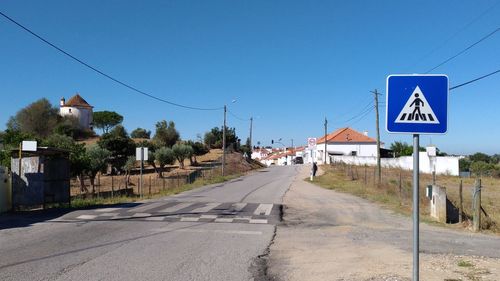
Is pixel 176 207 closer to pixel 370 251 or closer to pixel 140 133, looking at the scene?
pixel 370 251

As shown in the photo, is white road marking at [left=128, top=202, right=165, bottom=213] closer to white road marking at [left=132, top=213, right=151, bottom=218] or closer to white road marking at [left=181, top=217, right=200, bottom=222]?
white road marking at [left=132, top=213, right=151, bottom=218]

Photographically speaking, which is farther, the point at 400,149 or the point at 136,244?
the point at 400,149

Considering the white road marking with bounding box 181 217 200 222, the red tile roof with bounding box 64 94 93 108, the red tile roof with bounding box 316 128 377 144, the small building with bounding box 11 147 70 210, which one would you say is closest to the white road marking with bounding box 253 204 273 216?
the white road marking with bounding box 181 217 200 222

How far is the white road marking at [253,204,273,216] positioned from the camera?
17622 mm

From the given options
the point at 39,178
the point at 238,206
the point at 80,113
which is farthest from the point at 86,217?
the point at 80,113

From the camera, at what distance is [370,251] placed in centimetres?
1020

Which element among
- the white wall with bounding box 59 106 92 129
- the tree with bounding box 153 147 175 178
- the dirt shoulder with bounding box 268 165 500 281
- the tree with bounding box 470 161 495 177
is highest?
the white wall with bounding box 59 106 92 129

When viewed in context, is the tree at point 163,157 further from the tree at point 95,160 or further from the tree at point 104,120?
the tree at point 104,120

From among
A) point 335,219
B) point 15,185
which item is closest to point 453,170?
point 335,219

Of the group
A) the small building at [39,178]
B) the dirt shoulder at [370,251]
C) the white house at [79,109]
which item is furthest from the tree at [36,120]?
the dirt shoulder at [370,251]

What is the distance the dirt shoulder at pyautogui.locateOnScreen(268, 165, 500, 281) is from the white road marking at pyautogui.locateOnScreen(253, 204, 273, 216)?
0.86 metres

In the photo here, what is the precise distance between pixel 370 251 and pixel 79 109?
120 metres

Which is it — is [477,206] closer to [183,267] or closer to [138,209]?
[183,267]

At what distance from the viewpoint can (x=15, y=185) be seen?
58.0 ft
